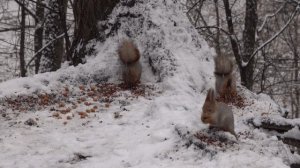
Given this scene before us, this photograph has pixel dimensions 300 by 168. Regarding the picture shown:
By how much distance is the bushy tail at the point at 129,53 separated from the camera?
5.20m

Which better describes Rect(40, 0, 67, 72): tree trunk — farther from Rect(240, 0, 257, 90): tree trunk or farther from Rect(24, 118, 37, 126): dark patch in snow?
Rect(24, 118, 37, 126): dark patch in snow

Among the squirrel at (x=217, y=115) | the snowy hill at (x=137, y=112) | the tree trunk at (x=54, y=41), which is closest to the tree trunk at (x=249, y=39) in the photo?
the tree trunk at (x=54, y=41)

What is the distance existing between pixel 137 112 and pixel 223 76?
120 cm

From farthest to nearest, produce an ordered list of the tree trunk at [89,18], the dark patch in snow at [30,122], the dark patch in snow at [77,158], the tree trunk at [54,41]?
the tree trunk at [54,41]
the tree trunk at [89,18]
the dark patch in snow at [30,122]
the dark patch in snow at [77,158]

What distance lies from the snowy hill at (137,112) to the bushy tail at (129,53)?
0.98 feet

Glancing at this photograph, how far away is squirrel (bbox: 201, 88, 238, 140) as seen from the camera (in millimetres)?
3859

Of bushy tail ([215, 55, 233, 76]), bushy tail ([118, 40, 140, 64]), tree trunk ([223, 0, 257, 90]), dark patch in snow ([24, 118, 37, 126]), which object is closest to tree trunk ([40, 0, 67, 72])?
tree trunk ([223, 0, 257, 90])

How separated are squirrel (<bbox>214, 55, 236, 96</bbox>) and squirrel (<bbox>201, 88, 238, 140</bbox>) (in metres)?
1.27

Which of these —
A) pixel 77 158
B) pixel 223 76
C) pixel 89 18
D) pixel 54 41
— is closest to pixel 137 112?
pixel 77 158

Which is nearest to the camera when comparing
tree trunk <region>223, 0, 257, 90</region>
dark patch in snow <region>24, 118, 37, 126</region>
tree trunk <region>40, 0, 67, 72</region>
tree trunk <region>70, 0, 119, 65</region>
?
dark patch in snow <region>24, 118, 37, 126</region>

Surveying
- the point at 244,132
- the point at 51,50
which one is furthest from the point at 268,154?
the point at 51,50

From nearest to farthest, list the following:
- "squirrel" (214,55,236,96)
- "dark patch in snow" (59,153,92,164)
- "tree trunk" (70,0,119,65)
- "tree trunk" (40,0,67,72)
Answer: "dark patch in snow" (59,153,92,164), "squirrel" (214,55,236,96), "tree trunk" (70,0,119,65), "tree trunk" (40,0,67,72)

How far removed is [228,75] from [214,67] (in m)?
0.34

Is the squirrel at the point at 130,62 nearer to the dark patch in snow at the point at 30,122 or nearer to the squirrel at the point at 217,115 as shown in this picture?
the dark patch in snow at the point at 30,122
